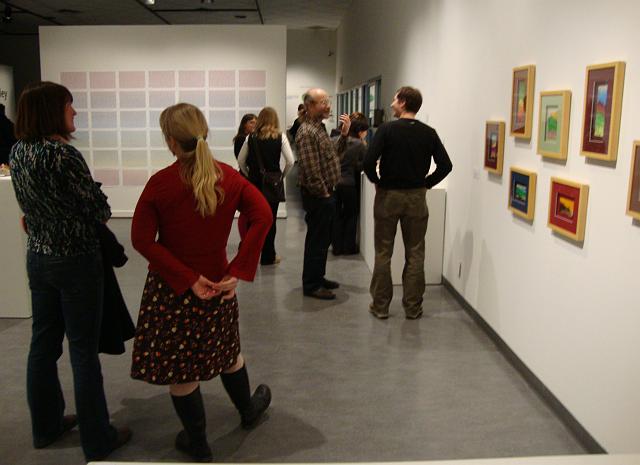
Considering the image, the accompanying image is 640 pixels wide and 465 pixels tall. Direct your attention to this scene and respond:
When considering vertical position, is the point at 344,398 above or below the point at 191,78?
below

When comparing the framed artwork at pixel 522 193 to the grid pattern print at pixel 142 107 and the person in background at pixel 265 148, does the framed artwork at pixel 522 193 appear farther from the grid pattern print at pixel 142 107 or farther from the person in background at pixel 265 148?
the grid pattern print at pixel 142 107

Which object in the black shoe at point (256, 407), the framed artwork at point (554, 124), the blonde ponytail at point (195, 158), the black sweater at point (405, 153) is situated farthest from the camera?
the black sweater at point (405, 153)

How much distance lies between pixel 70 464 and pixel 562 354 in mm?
2193

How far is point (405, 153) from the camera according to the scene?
4.00 meters

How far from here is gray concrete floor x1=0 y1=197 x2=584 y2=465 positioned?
105 inches

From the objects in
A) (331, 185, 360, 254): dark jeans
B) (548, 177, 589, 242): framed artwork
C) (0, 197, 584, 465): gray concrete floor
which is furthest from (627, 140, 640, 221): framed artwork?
(331, 185, 360, 254): dark jeans

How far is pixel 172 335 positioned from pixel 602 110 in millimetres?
1910

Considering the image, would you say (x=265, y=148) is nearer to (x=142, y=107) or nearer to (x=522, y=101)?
(x=522, y=101)

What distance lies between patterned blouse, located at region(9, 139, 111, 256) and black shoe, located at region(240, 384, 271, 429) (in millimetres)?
995

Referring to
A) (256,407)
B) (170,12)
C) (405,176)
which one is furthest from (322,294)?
(170,12)

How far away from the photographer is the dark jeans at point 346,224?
6262 mm

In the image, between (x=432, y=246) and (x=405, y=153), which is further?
(x=432, y=246)

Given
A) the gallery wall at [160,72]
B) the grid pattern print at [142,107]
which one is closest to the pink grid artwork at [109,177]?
the grid pattern print at [142,107]

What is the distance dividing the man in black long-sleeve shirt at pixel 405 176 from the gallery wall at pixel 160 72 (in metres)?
4.70
